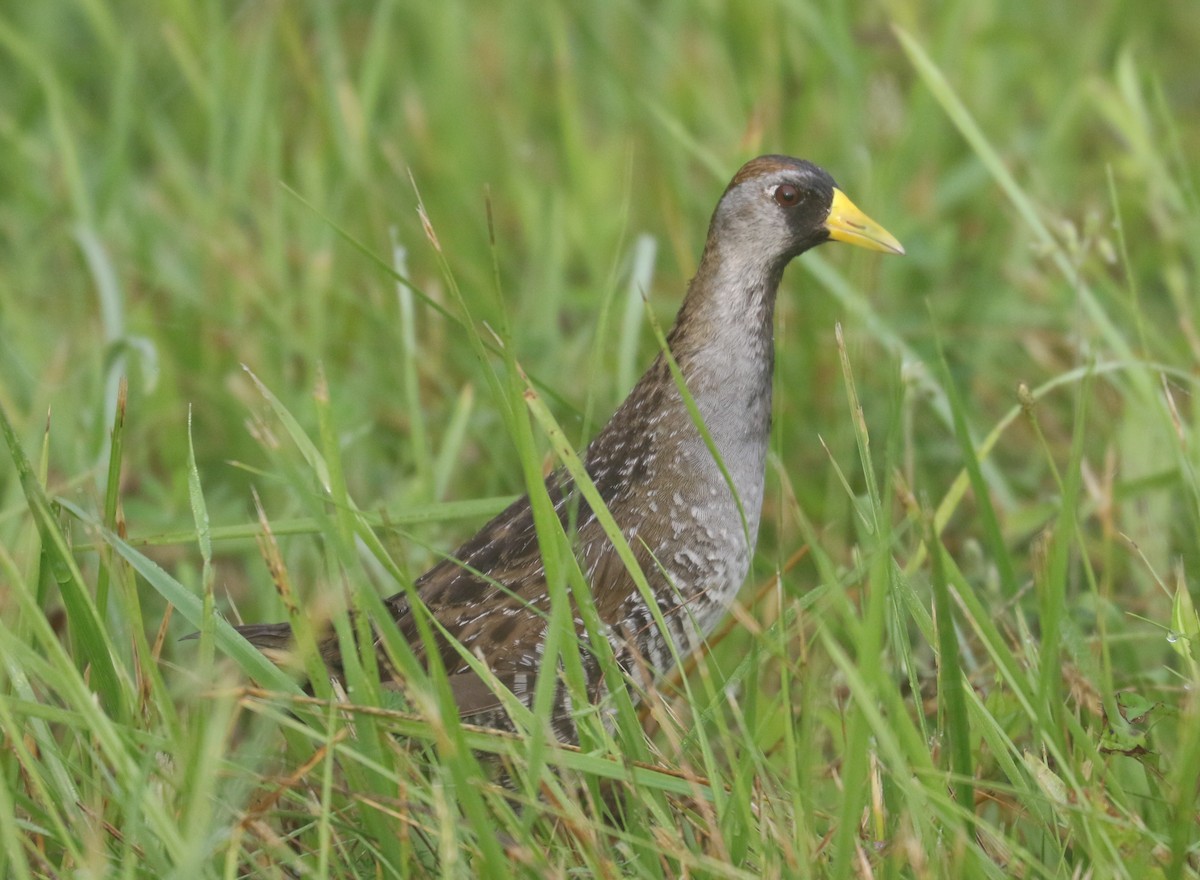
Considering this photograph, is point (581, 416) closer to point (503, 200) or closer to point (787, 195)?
point (787, 195)

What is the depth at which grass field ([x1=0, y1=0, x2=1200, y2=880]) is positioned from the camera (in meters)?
2.15

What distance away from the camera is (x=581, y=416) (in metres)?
2.97

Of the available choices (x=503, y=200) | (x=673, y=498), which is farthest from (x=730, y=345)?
(x=503, y=200)

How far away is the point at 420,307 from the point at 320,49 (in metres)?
1.19

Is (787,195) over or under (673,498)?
over

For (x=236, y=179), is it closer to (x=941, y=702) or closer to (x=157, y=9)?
(x=157, y=9)

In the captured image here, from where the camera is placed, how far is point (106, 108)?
5.54 metres

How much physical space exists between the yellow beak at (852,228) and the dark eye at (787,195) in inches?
3.0

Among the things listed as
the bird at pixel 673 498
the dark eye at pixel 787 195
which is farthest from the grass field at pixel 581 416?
the dark eye at pixel 787 195

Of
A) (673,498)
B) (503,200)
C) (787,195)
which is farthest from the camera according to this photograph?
(503,200)

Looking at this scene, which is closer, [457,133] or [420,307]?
Answer: [420,307]

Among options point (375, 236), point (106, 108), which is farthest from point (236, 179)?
point (106, 108)

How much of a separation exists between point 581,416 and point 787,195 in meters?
0.56

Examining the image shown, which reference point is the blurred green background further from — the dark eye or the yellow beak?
the dark eye
